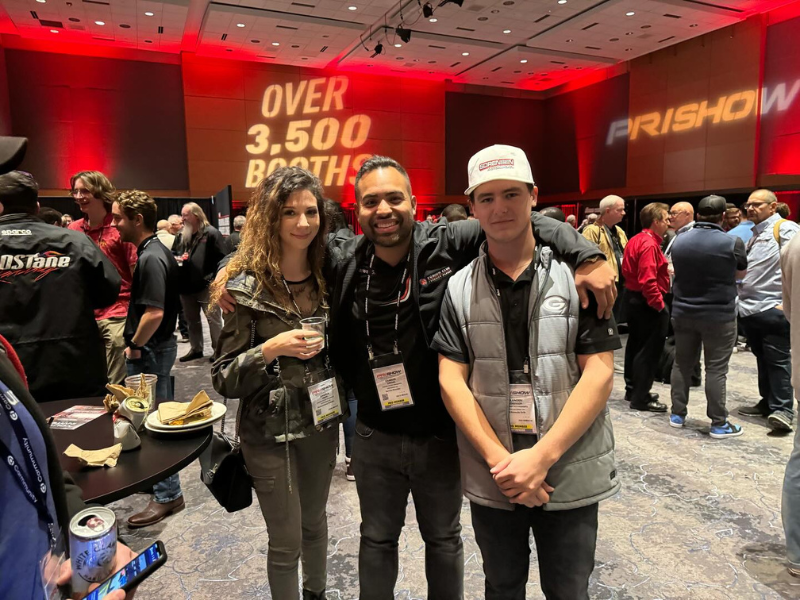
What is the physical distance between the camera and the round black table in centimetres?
141

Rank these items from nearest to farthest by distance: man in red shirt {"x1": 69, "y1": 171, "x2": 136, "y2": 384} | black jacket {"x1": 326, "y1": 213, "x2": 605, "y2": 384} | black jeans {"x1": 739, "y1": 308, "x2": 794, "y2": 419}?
black jacket {"x1": 326, "y1": 213, "x2": 605, "y2": 384} < man in red shirt {"x1": 69, "y1": 171, "x2": 136, "y2": 384} < black jeans {"x1": 739, "y1": 308, "x2": 794, "y2": 419}

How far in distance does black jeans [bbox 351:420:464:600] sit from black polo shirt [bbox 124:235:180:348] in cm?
156

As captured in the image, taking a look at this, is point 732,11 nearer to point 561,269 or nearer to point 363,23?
point 363,23

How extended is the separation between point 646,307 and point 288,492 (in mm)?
3519

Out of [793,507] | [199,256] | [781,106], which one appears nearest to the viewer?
[793,507]

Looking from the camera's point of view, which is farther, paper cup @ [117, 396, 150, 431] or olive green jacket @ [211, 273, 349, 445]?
paper cup @ [117, 396, 150, 431]

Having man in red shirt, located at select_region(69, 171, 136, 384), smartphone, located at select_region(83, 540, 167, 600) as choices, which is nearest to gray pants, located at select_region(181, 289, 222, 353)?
man in red shirt, located at select_region(69, 171, 136, 384)

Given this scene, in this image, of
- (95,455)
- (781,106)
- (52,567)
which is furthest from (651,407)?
(781,106)

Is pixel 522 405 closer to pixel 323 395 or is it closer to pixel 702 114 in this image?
pixel 323 395

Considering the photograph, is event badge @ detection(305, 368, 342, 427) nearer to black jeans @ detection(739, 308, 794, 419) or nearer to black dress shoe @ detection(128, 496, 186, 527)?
black dress shoe @ detection(128, 496, 186, 527)

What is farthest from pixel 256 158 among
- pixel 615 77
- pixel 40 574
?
pixel 40 574

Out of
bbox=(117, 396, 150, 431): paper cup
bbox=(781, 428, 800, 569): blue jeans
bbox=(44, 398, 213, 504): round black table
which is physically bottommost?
bbox=(781, 428, 800, 569): blue jeans

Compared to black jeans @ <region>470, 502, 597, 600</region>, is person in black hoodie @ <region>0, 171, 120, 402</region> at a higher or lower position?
higher

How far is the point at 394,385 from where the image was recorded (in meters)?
1.60
